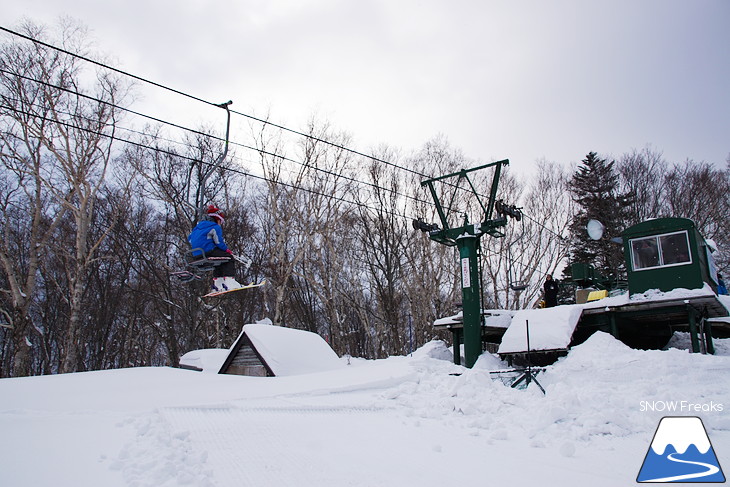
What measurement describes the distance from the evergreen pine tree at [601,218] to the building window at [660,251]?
13.4 meters

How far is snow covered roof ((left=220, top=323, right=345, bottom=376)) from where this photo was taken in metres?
11.3

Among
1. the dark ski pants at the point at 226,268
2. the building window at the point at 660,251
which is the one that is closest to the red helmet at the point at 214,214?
the dark ski pants at the point at 226,268

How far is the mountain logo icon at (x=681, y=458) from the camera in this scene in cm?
391

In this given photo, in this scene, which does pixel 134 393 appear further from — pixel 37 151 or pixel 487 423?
pixel 37 151

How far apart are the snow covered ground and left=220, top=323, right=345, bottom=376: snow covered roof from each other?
5.46 feet

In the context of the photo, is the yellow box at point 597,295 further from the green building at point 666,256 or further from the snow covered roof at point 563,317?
the snow covered roof at point 563,317

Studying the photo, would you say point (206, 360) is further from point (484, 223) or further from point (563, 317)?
point (563, 317)

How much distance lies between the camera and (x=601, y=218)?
1065 inches

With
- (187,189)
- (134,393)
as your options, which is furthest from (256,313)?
(134,393)

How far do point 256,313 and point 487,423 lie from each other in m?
27.6

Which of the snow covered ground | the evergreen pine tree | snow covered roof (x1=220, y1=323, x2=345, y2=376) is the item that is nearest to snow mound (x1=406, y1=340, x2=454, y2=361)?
snow covered roof (x1=220, y1=323, x2=345, y2=376)

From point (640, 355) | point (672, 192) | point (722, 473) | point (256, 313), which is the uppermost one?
point (672, 192)

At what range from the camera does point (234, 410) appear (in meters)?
6.63

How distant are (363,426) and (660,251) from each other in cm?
1134
